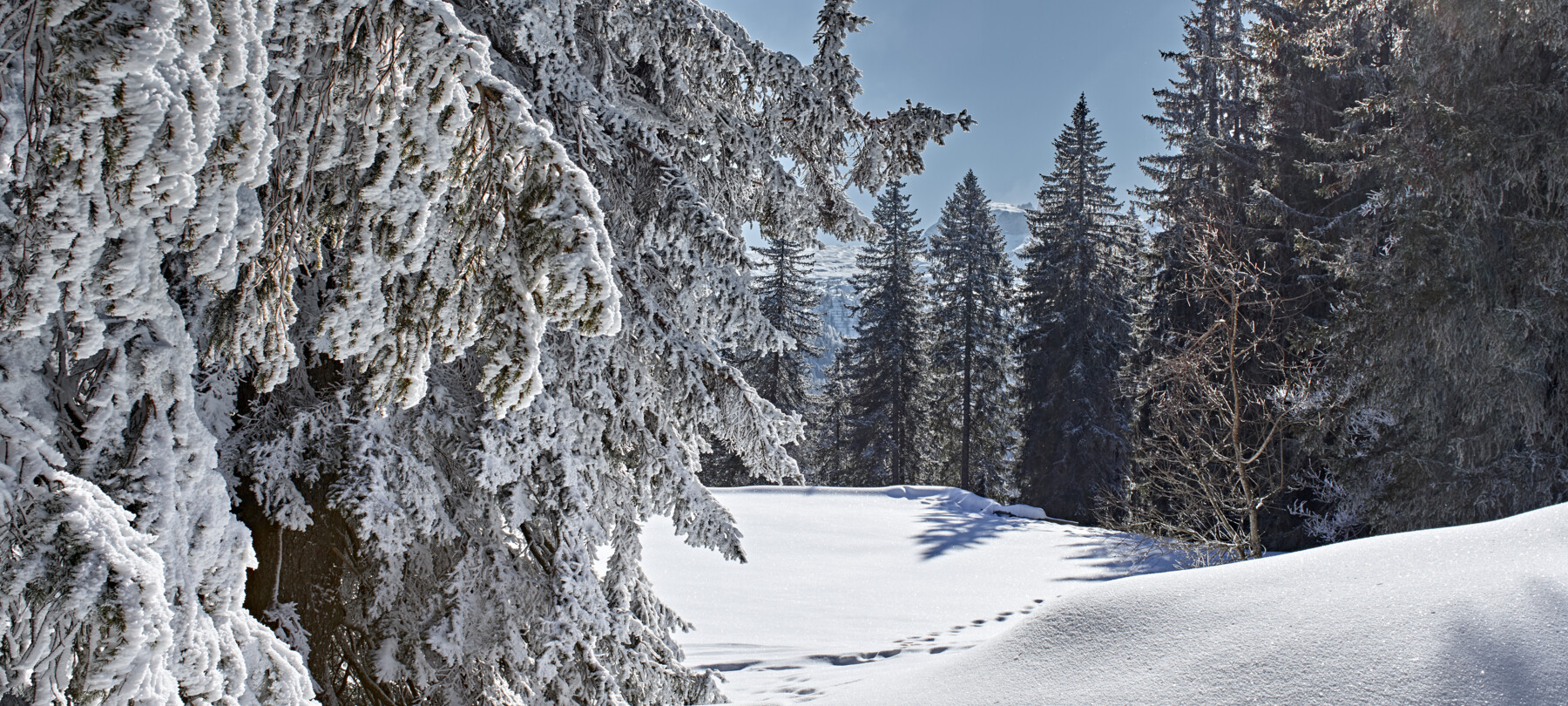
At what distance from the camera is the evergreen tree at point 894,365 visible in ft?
91.4

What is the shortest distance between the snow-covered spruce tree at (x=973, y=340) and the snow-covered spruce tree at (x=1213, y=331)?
632 centimetres

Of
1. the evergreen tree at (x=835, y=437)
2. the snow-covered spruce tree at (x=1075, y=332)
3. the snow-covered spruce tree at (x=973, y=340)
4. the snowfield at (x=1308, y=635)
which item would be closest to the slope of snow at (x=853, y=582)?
the snowfield at (x=1308, y=635)

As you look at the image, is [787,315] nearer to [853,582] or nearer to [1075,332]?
[1075,332]

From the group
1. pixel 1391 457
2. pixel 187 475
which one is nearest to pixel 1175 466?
pixel 1391 457

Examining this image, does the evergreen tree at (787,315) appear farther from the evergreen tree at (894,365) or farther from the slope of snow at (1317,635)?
the slope of snow at (1317,635)

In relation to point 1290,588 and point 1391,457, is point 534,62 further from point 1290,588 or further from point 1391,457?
point 1391,457

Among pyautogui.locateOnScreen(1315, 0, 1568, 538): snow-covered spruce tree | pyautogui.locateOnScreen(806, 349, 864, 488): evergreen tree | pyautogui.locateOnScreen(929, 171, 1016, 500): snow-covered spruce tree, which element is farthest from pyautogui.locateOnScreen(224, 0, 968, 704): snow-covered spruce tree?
pyautogui.locateOnScreen(806, 349, 864, 488): evergreen tree

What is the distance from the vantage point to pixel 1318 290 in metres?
11.0

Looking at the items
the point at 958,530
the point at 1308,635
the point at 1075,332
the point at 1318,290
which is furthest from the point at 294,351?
the point at 1075,332

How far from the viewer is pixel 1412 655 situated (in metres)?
2.07

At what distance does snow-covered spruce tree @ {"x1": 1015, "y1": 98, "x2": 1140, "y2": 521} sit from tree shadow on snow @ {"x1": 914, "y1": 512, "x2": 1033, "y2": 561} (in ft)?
25.8

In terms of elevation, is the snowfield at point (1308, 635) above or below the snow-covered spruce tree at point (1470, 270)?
below

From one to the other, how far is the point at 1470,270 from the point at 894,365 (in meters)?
19.2

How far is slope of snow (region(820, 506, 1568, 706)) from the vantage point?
6.59ft
